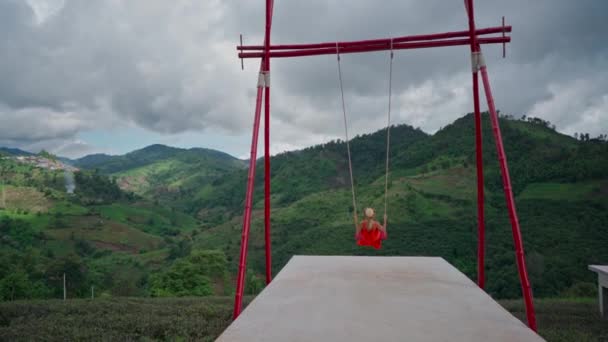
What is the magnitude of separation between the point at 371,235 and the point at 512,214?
5.31ft

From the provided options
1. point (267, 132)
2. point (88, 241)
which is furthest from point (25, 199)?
point (267, 132)

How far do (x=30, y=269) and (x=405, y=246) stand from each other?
27569 millimetres

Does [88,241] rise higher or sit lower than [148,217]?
lower

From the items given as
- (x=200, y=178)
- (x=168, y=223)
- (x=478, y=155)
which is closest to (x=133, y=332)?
(x=478, y=155)

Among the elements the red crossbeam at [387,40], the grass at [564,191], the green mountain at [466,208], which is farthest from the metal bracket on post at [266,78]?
the grass at [564,191]

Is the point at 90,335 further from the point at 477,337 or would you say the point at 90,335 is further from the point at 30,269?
the point at 30,269

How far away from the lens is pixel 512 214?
4.54 metres

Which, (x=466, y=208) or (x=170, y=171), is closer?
(x=466, y=208)

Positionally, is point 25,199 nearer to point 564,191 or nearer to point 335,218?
point 335,218

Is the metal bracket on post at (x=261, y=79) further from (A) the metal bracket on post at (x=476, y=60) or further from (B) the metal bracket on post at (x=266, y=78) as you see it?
(A) the metal bracket on post at (x=476, y=60)

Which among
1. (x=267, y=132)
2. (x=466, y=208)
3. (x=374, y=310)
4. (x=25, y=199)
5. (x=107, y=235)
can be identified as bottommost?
(x=107, y=235)

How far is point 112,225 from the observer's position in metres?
57.3

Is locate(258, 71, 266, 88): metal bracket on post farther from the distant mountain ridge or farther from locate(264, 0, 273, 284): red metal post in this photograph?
the distant mountain ridge

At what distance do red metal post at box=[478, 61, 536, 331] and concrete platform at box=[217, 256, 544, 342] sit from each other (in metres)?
0.41
